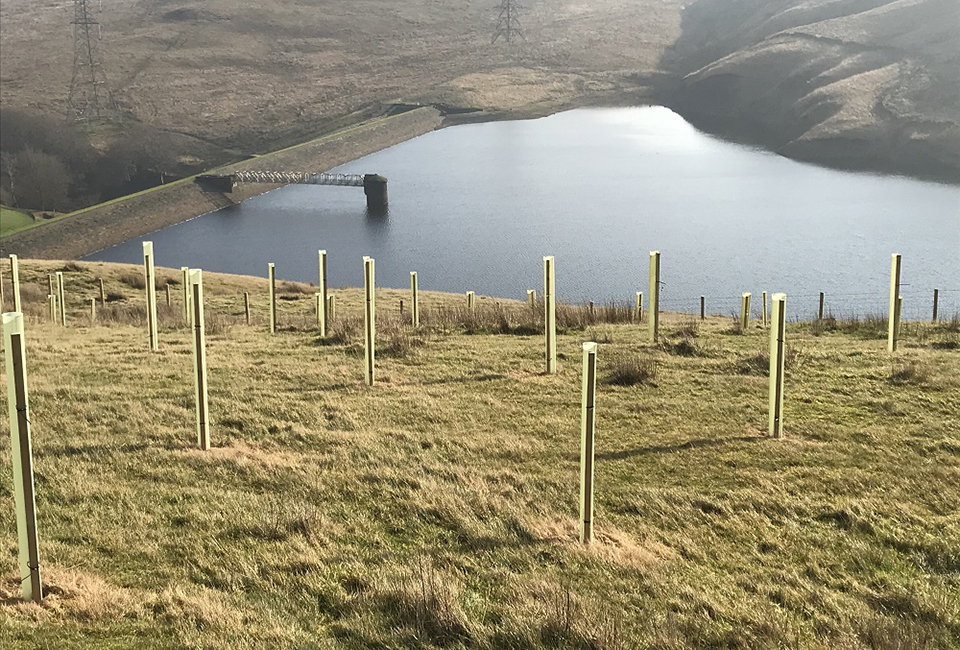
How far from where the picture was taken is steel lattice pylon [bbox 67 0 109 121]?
318ft

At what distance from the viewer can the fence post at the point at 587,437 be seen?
282 inches

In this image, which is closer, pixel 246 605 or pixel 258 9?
pixel 246 605

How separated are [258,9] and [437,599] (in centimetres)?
14664

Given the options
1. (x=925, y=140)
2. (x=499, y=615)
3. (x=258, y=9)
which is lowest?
(x=499, y=615)

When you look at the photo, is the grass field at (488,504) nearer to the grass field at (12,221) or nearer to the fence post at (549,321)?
the fence post at (549,321)

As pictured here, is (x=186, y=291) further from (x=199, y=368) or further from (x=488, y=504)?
(x=488, y=504)

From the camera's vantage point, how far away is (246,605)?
6.18 meters

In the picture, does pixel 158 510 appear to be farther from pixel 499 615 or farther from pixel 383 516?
pixel 499 615

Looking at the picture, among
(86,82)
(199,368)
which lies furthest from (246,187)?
(199,368)

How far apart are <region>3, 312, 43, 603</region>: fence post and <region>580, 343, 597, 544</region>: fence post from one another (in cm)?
387

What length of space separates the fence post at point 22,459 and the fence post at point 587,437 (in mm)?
3872

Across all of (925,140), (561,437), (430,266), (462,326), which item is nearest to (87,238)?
(430,266)

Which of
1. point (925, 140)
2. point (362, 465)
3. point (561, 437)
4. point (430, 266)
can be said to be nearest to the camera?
point (362, 465)

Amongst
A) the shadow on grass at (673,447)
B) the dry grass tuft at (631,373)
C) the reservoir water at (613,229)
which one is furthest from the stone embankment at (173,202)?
the shadow on grass at (673,447)
